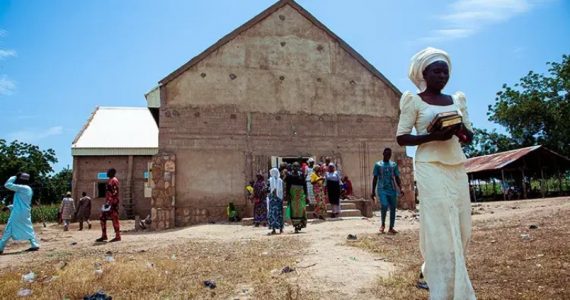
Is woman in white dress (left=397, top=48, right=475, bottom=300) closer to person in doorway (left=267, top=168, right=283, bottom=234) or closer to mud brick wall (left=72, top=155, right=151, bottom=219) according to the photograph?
person in doorway (left=267, top=168, right=283, bottom=234)

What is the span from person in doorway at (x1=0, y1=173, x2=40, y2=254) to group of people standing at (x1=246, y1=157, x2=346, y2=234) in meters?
5.33

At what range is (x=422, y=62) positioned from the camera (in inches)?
133

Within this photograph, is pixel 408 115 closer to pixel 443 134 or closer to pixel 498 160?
pixel 443 134

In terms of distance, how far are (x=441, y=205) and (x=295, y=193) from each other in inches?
284

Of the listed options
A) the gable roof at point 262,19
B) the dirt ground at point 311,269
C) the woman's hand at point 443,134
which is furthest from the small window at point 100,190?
the woman's hand at point 443,134

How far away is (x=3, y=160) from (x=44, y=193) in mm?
6327

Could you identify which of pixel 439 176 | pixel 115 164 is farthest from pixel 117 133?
pixel 439 176

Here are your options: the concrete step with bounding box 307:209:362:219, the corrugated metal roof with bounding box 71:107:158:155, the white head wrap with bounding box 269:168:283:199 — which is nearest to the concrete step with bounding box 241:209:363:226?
the concrete step with bounding box 307:209:362:219

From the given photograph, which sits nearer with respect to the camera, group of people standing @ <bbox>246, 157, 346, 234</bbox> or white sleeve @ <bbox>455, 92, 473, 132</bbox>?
white sleeve @ <bbox>455, 92, 473, 132</bbox>

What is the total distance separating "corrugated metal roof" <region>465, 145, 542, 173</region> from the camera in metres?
23.4

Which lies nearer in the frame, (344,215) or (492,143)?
(344,215)

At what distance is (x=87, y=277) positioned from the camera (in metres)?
5.48

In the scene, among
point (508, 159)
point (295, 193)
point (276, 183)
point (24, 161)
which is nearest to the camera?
point (295, 193)

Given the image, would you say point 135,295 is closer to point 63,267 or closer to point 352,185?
point 63,267
